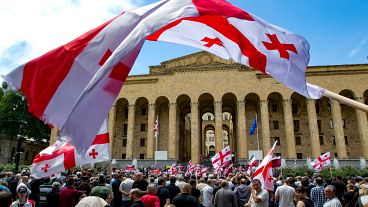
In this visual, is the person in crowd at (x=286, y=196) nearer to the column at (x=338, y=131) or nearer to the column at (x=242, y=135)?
the column at (x=242, y=135)

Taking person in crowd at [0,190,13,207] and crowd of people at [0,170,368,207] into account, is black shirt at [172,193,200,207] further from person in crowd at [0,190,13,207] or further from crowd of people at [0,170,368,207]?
person in crowd at [0,190,13,207]

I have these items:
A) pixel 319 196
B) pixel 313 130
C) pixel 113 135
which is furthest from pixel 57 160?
pixel 313 130

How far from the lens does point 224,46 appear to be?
553cm

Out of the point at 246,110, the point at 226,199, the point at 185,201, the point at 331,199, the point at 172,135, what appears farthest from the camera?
the point at 246,110

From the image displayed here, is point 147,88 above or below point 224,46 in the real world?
above

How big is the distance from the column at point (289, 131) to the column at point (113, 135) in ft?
85.6

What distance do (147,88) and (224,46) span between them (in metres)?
37.8

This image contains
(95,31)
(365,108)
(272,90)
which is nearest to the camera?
(365,108)

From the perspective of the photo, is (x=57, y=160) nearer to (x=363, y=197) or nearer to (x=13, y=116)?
(x=363, y=197)

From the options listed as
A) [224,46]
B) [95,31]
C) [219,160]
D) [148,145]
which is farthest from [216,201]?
[148,145]

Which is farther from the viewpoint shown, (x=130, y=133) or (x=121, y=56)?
(x=130, y=133)

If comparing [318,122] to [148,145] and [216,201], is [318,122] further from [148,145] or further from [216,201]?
[216,201]

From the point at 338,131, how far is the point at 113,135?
33384mm

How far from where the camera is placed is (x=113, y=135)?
43.1m
